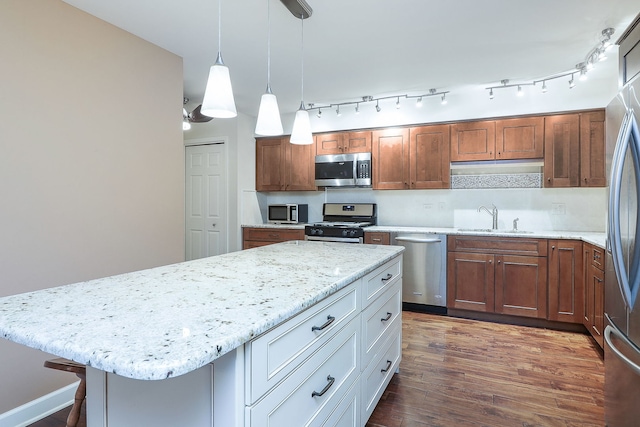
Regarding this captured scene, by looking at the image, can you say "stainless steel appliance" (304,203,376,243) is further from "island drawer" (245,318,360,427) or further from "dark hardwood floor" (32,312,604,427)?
"island drawer" (245,318,360,427)

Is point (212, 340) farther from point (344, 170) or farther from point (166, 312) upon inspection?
point (344, 170)

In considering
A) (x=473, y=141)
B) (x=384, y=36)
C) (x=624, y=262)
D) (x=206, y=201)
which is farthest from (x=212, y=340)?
(x=206, y=201)

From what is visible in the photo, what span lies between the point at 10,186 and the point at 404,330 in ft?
10.6

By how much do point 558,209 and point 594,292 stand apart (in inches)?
48.6

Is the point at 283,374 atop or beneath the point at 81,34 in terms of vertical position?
beneath

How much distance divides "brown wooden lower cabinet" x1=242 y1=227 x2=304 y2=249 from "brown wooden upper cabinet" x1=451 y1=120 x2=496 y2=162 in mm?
2169

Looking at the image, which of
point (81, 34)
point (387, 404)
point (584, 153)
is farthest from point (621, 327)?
point (81, 34)

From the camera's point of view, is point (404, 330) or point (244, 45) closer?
point (244, 45)

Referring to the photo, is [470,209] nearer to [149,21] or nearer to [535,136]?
[535,136]

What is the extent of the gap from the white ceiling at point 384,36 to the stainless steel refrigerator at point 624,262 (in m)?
1.12

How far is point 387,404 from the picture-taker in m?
2.20

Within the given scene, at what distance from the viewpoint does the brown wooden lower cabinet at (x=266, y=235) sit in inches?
187

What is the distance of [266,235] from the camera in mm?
4863

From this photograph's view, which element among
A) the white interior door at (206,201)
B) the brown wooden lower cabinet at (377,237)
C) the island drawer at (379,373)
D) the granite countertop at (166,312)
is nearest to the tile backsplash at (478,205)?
the white interior door at (206,201)
